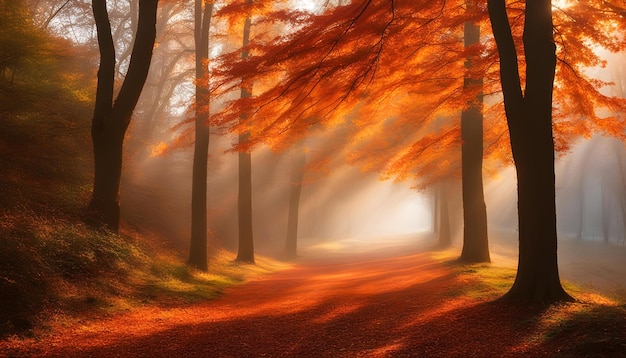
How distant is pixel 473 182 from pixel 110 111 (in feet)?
36.2

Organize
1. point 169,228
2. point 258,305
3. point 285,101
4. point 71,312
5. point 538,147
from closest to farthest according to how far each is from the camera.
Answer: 1. point 71,312
2. point 538,147
3. point 258,305
4. point 285,101
5. point 169,228

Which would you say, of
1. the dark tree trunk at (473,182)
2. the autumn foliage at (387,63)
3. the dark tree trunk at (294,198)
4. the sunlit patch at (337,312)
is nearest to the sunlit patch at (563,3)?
the autumn foliage at (387,63)

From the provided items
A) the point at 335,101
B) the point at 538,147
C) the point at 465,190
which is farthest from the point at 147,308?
the point at 465,190

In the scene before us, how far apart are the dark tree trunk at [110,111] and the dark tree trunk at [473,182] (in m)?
9.91

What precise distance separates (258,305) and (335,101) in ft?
16.3

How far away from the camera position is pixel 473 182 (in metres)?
14.5

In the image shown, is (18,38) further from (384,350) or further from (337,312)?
(384,350)

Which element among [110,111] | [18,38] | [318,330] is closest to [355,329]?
[318,330]

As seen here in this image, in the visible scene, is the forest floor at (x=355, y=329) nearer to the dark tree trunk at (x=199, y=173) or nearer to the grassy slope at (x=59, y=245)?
the grassy slope at (x=59, y=245)

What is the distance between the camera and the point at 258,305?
9359mm

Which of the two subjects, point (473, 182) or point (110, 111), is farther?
point (473, 182)

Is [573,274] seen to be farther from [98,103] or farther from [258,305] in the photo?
[98,103]

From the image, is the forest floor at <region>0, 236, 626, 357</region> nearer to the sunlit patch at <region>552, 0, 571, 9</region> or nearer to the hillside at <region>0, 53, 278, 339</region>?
the hillside at <region>0, 53, 278, 339</region>

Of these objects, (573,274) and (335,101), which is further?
(573,274)
